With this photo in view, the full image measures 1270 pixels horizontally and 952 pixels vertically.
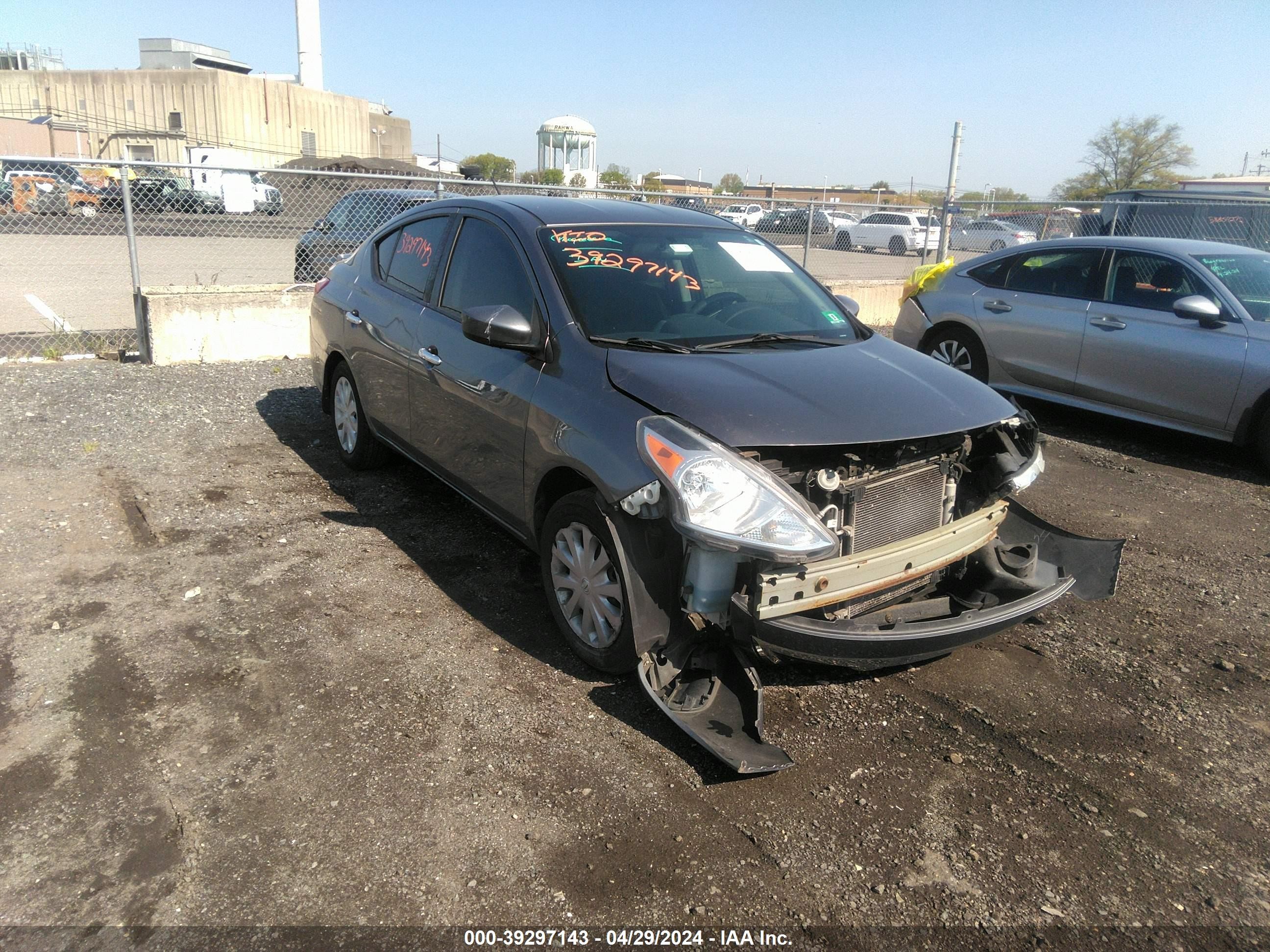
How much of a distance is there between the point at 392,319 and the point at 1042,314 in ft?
17.7

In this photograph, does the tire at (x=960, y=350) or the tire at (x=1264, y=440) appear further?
the tire at (x=960, y=350)

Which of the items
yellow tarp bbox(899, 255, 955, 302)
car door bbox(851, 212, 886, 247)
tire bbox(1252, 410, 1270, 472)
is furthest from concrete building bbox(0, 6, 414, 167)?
tire bbox(1252, 410, 1270, 472)

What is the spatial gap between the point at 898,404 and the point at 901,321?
18.9ft

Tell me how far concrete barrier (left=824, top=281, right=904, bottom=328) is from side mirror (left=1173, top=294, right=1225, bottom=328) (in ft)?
19.6

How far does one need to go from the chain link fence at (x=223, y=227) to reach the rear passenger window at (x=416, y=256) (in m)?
2.34

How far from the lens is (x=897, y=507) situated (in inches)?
133

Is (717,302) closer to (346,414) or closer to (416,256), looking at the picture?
(416,256)

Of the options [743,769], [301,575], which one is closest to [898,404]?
[743,769]

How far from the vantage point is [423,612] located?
13.6ft

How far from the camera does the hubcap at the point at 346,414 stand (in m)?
5.80

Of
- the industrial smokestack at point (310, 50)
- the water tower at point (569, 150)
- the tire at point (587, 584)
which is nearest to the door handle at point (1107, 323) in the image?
the tire at point (587, 584)

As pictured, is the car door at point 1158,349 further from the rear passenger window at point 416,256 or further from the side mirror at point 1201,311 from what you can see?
the rear passenger window at point 416,256

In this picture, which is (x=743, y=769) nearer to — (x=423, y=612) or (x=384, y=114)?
(x=423, y=612)

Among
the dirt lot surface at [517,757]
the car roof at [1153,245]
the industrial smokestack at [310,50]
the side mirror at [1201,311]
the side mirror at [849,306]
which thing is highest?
the industrial smokestack at [310,50]
